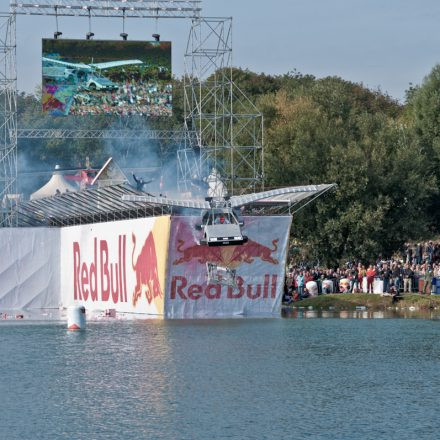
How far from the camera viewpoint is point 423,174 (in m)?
→ 76.8

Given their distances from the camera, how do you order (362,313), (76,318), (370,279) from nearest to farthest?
(76,318), (362,313), (370,279)

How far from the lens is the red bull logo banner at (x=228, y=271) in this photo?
55.3 metres

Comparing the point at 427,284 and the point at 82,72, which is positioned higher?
the point at 82,72

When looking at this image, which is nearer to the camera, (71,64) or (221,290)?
(221,290)

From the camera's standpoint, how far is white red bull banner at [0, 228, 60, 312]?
65.3 metres

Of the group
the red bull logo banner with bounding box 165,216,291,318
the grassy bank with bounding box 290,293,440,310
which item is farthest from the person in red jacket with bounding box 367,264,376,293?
the red bull logo banner with bounding box 165,216,291,318

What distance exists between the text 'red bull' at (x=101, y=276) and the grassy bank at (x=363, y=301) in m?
8.52

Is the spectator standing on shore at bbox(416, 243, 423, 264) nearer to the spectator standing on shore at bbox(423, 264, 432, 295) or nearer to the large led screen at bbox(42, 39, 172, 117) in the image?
the spectator standing on shore at bbox(423, 264, 432, 295)

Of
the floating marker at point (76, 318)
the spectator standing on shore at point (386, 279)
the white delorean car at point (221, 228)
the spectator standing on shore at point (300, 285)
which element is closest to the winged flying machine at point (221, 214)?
the white delorean car at point (221, 228)

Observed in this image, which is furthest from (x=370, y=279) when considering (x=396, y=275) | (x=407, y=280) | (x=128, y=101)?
(x=128, y=101)

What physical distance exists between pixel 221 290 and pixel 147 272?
3.42 m

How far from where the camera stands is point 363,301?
63688mm

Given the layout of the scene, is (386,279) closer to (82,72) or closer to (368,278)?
(368,278)

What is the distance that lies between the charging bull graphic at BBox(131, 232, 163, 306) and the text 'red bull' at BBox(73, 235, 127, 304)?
172 cm
